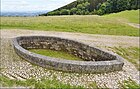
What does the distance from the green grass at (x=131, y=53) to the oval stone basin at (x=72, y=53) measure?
276cm

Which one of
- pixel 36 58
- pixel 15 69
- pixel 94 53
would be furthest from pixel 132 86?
pixel 15 69

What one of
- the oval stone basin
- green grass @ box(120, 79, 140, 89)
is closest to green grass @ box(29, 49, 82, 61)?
the oval stone basin

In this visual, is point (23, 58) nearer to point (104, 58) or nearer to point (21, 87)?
point (21, 87)

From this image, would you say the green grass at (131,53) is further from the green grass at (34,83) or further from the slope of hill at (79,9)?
the slope of hill at (79,9)

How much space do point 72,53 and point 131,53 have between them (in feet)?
16.6

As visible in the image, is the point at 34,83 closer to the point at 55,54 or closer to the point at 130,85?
the point at 130,85

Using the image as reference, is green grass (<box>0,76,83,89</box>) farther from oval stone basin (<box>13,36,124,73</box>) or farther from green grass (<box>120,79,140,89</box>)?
green grass (<box>120,79,140,89</box>)

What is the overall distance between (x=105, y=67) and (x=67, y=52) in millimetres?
5393

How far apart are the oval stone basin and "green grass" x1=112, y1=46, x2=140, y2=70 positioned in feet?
9.06

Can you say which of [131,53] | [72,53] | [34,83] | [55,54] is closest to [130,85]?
[34,83]

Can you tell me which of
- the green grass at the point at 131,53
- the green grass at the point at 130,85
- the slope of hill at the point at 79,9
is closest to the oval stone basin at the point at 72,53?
the green grass at the point at 130,85

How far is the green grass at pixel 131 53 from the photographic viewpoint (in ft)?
53.3

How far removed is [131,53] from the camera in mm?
18266

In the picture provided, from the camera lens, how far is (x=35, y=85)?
1057 cm
